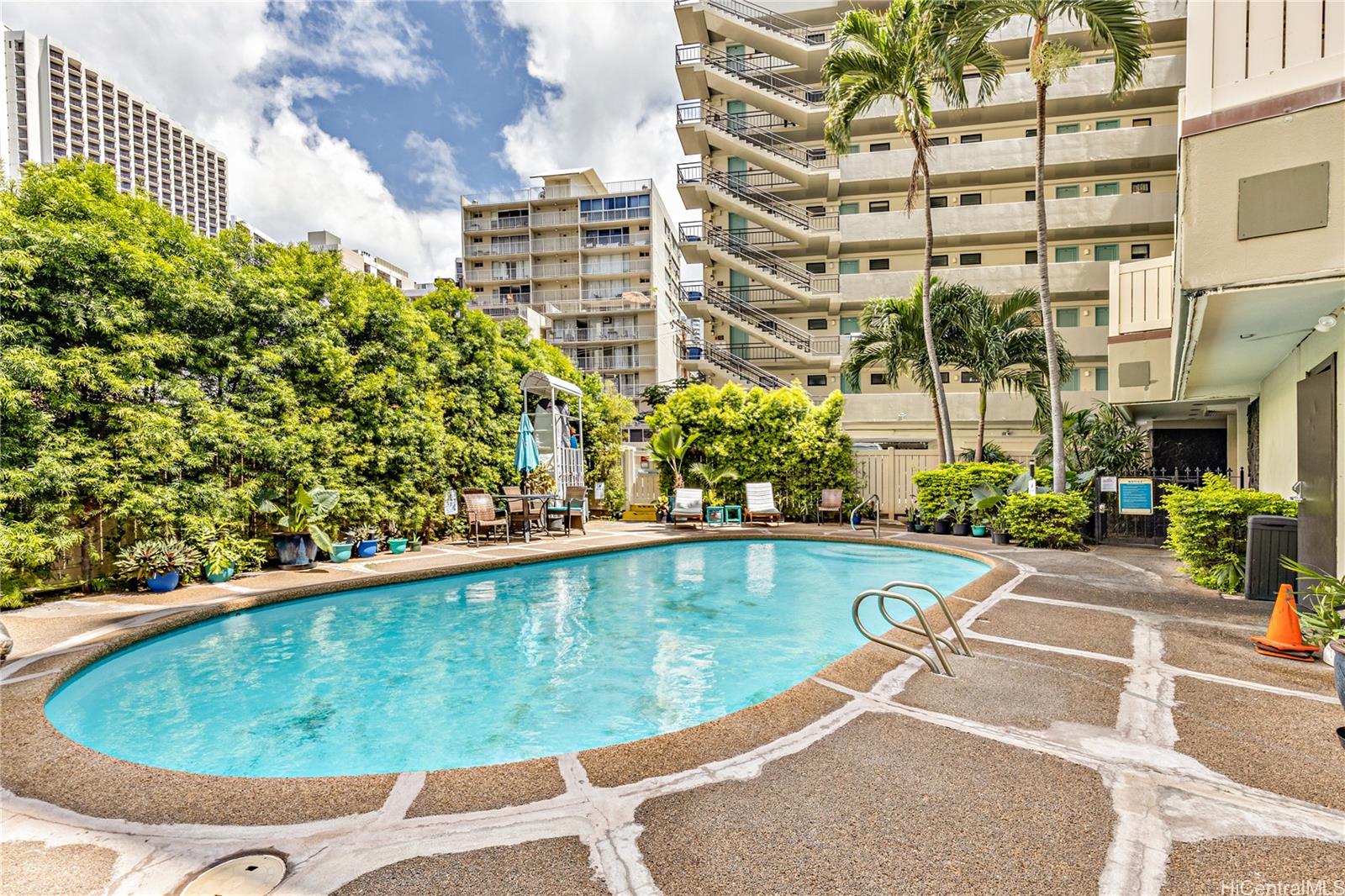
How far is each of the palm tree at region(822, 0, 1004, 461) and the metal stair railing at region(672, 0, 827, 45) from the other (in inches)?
584

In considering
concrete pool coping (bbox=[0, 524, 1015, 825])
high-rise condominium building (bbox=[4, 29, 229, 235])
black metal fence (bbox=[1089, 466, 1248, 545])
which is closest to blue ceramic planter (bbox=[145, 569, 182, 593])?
concrete pool coping (bbox=[0, 524, 1015, 825])

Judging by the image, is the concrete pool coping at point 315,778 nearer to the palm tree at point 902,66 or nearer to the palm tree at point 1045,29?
the palm tree at point 1045,29

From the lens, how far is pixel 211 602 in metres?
7.28

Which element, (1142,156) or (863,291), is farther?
(863,291)

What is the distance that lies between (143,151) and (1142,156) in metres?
143

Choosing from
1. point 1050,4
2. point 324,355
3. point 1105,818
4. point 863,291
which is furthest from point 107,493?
point 863,291

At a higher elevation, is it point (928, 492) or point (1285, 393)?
point (1285, 393)

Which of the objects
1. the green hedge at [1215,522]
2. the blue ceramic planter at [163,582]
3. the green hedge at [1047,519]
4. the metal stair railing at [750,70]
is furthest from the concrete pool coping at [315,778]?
the metal stair railing at [750,70]

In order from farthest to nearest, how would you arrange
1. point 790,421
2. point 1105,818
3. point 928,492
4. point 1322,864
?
point 790,421
point 928,492
point 1105,818
point 1322,864

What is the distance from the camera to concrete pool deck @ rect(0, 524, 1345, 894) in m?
2.29

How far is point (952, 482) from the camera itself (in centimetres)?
1438

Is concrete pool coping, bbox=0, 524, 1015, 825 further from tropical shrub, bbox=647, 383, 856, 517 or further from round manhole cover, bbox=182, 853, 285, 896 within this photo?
tropical shrub, bbox=647, 383, 856, 517

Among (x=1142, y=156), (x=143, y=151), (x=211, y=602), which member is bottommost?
(x=211, y=602)

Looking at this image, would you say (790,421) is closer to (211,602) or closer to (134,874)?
(211,602)
